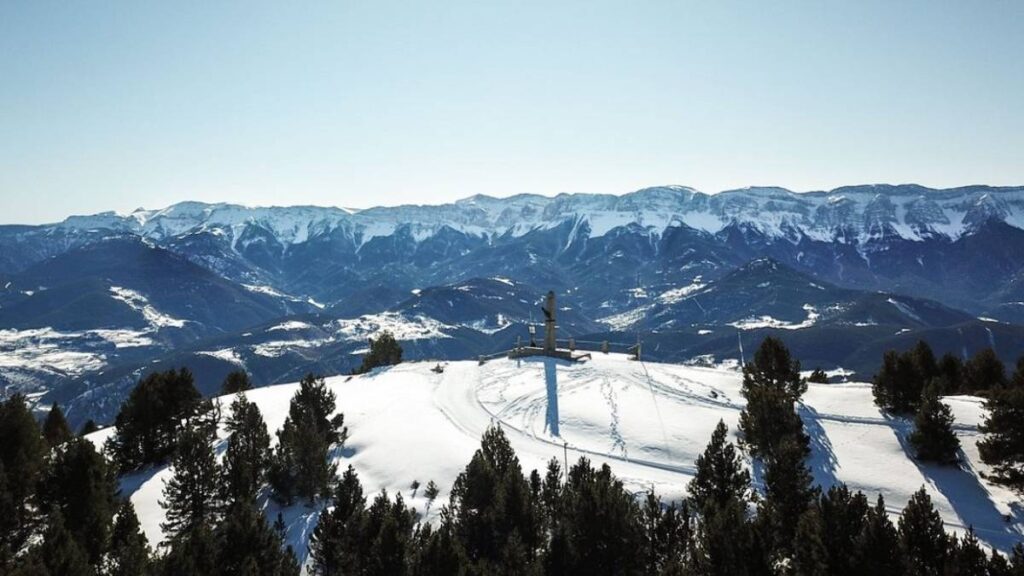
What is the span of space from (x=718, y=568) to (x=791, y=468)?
7.79 metres

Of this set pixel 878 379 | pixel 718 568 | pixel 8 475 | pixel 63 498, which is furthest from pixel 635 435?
pixel 8 475

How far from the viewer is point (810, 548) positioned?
2220 centimetres

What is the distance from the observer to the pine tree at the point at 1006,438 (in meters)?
30.1

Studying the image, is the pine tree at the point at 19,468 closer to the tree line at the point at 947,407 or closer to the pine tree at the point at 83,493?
the pine tree at the point at 83,493

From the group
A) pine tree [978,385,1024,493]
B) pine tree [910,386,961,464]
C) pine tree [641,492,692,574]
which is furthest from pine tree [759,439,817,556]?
Answer: pine tree [910,386,961,464]

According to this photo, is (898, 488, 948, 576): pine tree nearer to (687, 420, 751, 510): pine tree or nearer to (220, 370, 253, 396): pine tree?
(687, 420, 751, 510): pine tree

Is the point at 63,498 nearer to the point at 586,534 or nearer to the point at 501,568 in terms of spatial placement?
the point at 501,568

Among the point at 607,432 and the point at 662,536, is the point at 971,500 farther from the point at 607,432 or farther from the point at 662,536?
the point at 607,432

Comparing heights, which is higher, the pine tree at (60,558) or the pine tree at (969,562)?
the pine tree at (969,562)

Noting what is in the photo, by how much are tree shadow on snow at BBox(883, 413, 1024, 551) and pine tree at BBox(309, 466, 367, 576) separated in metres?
27.6

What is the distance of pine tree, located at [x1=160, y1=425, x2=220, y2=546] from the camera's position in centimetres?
3309

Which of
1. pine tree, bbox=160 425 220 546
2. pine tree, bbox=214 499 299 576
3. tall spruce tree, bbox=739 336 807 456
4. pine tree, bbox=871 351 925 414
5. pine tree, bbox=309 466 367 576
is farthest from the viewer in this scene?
pine tree, bbox=871 351 925 414

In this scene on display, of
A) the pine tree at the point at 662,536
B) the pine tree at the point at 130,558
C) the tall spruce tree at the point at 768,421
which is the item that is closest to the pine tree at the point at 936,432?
the tall spruce tree at the point at 768,421

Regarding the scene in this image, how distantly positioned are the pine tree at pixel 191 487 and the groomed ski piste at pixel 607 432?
2.82 m
